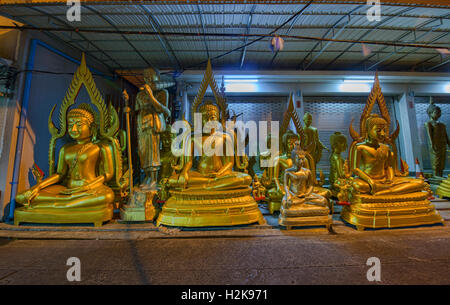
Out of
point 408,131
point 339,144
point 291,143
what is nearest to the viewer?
point 291,143

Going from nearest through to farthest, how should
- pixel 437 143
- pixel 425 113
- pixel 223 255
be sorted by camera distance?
pixel 223 255 < pixel 437 143 < pixel 425 113

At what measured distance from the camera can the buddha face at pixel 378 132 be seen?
345cm

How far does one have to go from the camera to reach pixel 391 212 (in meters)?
3.01

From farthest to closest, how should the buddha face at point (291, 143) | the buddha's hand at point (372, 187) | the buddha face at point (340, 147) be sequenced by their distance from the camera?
the buddha face at point (340, 147) → the buddha face at point (291, 143) → the buddha's hand at point (372, 187)

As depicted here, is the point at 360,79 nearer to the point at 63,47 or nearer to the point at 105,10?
the point at 105,10

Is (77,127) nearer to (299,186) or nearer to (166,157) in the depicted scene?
(166,157)

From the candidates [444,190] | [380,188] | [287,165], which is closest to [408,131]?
[444,190]

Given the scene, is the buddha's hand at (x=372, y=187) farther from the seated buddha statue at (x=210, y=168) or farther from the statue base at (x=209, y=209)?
the seated buddha statue at (x=210, y=168)

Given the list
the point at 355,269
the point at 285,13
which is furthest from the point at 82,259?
the point at 285,13

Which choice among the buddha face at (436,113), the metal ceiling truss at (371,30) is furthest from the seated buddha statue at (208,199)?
the buddha face at (436,113)

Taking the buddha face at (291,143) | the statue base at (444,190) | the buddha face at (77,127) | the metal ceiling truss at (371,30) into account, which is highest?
the metal ceiling truss at (371,30)

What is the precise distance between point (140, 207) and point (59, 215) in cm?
124

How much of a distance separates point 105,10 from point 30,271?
4.69 meters

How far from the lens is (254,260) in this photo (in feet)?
6.89
